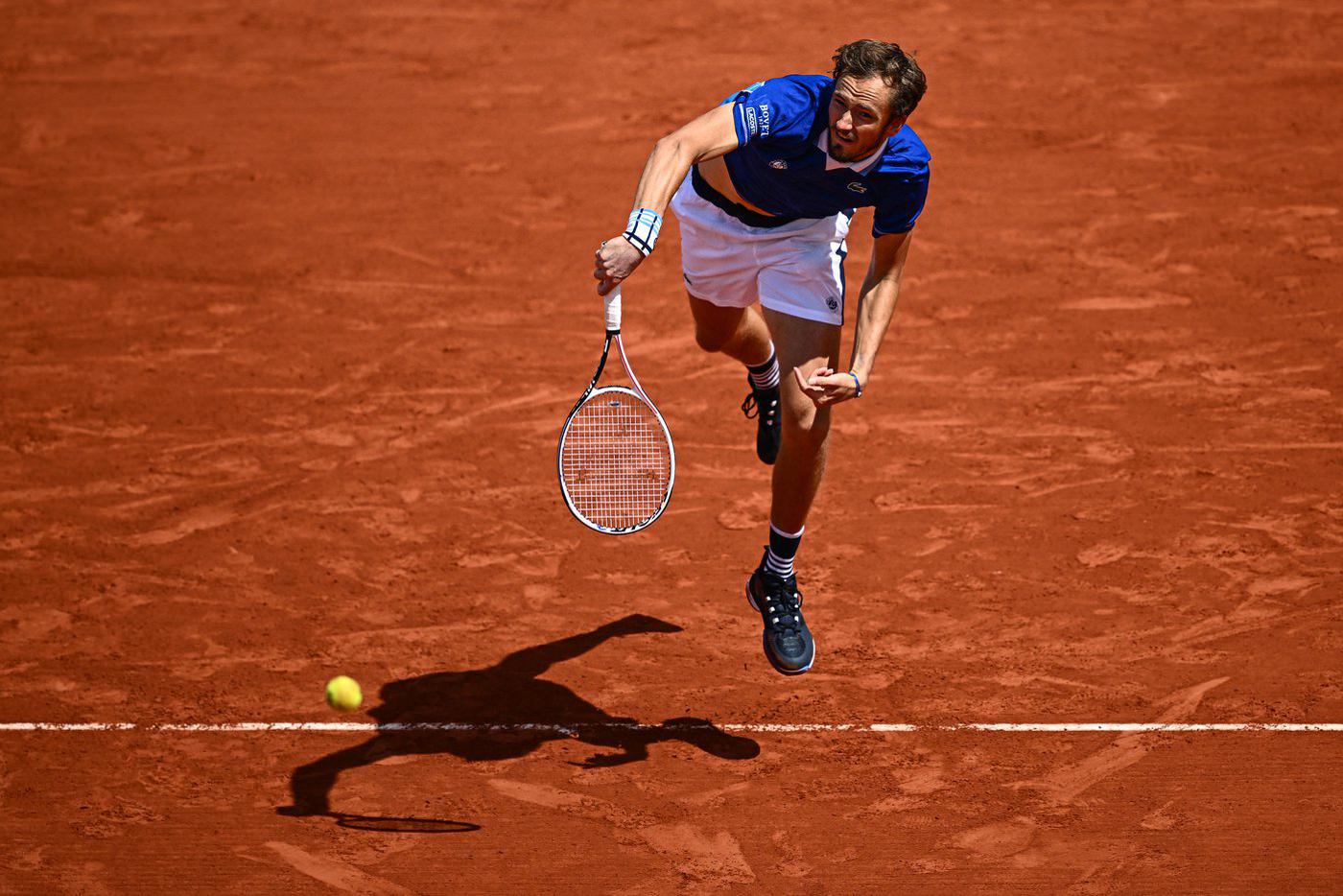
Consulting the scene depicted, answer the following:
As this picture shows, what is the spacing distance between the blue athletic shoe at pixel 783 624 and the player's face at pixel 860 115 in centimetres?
187

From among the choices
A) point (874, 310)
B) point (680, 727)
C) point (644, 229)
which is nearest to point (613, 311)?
point (644, 229)

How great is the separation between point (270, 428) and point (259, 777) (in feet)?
10.0

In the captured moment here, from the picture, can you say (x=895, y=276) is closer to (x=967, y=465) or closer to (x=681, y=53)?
(x=967, y=465)

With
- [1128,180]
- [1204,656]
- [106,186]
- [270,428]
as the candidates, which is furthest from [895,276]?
[106,186]

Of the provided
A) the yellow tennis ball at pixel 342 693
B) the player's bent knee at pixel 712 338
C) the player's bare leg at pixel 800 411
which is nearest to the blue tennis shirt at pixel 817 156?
the player's bare leg at pixel 800 411

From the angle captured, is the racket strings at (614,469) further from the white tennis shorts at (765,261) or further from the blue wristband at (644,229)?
the blue wristband at (644,229)

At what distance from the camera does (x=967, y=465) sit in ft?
26.7

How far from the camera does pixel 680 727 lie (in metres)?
6.27

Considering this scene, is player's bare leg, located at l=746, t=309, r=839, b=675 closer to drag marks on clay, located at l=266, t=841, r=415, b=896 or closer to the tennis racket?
the tennis racket

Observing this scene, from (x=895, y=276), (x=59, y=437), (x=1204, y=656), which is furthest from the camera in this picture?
(x=59, y=437)

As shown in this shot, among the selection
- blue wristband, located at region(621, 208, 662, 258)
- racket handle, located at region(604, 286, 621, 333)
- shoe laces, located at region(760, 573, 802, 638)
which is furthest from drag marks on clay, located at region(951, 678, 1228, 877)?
blue wristband, located at region(621, 208, 662, 258)

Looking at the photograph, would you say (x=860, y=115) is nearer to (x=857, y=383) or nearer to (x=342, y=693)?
(x=857, y=383)

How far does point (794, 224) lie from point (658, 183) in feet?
3.61

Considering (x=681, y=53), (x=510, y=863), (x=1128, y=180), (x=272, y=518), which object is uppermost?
(x=681, y=53)
